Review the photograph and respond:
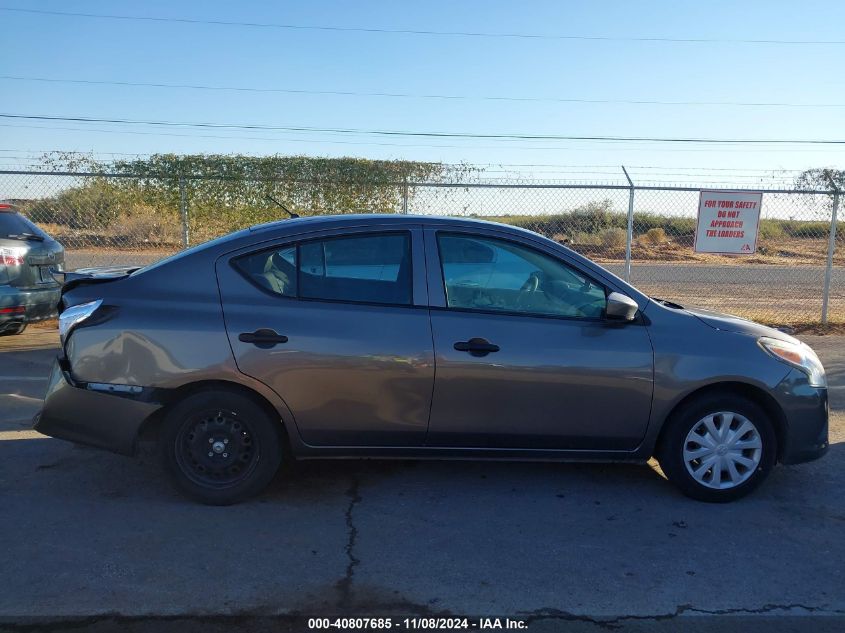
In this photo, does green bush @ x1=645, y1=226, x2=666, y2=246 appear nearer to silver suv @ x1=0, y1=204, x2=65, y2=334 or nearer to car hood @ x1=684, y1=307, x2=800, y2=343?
silver suv @ x1=0, y1=204, x2=65, y2=334

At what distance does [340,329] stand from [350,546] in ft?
3.83

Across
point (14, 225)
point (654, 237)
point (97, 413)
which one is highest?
point (654, 237)

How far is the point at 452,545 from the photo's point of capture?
13.0ft

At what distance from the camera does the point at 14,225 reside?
7.95 meters

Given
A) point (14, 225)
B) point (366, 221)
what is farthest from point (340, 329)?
point (14, 225)

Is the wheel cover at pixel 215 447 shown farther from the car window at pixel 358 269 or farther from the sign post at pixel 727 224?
the sign post at pixel 727 224

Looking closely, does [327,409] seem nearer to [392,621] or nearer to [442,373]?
[442,373]

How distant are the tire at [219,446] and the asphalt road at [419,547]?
13 centimetres

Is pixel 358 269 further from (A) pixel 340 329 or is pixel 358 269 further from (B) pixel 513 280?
(B) pixel 513 280

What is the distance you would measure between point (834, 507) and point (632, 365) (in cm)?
153

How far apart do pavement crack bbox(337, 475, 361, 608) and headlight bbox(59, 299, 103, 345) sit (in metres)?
1.82

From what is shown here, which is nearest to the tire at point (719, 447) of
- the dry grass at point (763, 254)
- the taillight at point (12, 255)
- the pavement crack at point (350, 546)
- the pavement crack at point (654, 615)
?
the pavement crack at point (654, 615)

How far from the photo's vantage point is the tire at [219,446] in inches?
169

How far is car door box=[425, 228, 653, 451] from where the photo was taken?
4.31m
